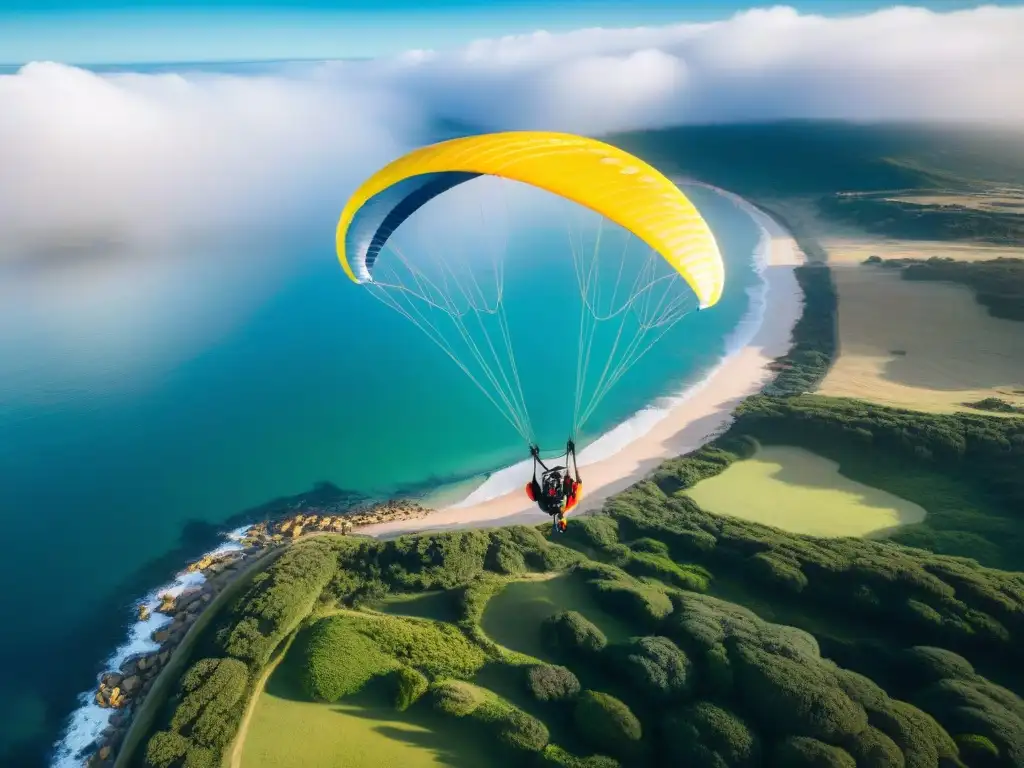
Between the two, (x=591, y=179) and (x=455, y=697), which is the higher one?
(x=591, y=179)

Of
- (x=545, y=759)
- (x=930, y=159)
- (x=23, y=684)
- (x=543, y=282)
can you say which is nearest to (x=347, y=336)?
(x=543, y=282)

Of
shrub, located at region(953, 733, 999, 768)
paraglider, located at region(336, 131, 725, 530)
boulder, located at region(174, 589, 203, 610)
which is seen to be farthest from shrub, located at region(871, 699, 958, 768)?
boulder, located at region(174, 589, 203, 610)

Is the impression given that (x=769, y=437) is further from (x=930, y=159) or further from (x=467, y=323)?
(x=930, y=159)

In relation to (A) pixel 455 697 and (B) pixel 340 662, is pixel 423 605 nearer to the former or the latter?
(B) pixel 340 662

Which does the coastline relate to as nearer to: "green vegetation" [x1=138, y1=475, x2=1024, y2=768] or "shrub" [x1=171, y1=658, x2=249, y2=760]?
"shrub" [x1=171, y1=658, x2=249, y2=760]

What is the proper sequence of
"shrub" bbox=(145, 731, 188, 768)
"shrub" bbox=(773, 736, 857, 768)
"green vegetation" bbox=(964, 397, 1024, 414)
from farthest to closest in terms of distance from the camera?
"green vegetation" bbox=(964, 397, 1024, 414) → "shrub" bbox=(145, 731, 188, 768) → "shrub" bbox=(773, 736, 857, 768)

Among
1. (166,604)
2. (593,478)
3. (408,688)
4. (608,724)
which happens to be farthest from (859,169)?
(166,604)

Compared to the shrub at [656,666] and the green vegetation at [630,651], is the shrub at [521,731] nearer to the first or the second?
the green vegetation at [630,651]
